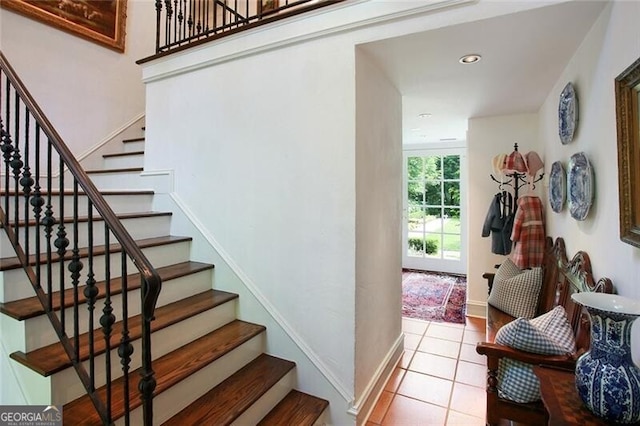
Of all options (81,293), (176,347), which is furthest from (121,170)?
(176,347)

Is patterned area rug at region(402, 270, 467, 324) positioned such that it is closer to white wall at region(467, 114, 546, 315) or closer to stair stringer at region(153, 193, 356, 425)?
white wall at region(467, 114, 546, 315)

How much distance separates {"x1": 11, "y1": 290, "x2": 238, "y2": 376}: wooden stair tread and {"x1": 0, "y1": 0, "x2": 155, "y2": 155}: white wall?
2122mm

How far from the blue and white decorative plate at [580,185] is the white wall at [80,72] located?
398 centimetres

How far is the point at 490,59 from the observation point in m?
2.01

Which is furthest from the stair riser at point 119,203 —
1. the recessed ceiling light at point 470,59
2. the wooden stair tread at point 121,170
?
the recessed ceiling light at point 470,59

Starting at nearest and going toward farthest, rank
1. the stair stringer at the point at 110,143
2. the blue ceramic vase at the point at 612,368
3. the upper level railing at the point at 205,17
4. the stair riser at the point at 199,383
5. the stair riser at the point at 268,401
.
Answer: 1. the blue ceramic vase at the point at 612,368
2. the stair riser at the point at 199,383
3. the stair riser at the point at 268,401
4. the upper level railing at the point at 205,17
5. the stair stringer at the point at 110,143

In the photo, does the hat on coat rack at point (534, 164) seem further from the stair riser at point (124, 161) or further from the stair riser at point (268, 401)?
the stair riser at point (124, 161)

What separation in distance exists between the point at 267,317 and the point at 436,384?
1.29 m

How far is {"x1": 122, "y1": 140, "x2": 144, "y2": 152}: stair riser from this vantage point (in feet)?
11.2

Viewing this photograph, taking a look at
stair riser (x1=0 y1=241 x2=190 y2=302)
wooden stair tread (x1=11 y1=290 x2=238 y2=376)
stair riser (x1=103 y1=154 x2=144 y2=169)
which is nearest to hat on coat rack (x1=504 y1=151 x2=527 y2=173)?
wooden stair tread (x1=11 y1=290 x2=238 y2=376)

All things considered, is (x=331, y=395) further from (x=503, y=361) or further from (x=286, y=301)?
(x=503, y=361)

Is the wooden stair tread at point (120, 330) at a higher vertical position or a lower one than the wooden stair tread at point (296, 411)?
higher

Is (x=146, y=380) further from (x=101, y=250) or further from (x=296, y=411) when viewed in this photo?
(x=101, y=250)

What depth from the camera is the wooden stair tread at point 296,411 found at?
182 centimetres
